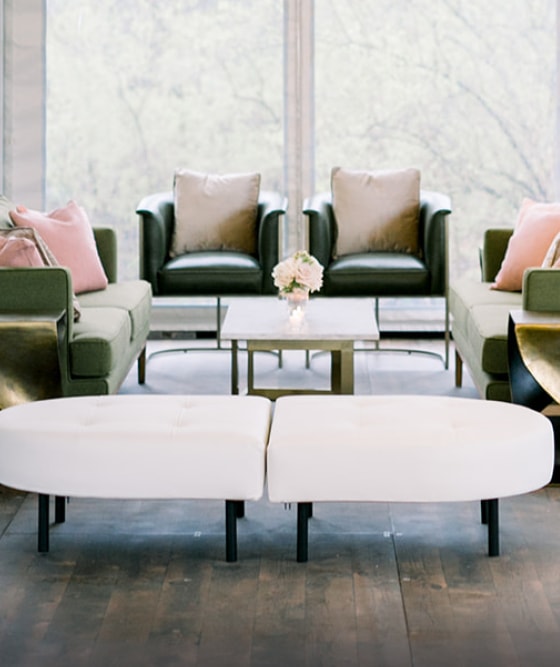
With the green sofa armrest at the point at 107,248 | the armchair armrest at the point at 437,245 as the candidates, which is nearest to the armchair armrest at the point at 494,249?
the armchair armrest at the point at 437,245

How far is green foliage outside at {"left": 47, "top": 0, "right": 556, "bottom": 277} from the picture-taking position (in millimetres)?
7281

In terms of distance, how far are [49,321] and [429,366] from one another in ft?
8.31

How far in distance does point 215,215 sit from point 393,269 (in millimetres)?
1088

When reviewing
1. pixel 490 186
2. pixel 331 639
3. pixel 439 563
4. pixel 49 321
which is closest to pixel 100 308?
pixel 49 321

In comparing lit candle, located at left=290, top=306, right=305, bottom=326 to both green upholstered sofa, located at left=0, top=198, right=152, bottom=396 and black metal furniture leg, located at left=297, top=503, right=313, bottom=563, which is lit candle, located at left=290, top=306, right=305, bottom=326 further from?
black metal furniture leg, located at left=297, top=503, right=313, bottom=563

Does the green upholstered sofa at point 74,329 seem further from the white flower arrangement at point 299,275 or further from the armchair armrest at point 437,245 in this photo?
the armchair armrest at point 437,245

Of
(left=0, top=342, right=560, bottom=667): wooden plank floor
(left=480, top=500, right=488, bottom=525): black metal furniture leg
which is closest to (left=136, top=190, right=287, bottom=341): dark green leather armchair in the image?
(left=0, top=342, right=560, bottom=667): wooden plank floor

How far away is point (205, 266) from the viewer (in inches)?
249

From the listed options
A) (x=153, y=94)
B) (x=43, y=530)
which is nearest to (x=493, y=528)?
(x=43, y=530)

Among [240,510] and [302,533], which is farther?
[240,510]

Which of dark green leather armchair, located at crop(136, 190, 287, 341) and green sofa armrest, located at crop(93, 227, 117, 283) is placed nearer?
green sofa armrest, located at crop(93, 227, 117, 283)

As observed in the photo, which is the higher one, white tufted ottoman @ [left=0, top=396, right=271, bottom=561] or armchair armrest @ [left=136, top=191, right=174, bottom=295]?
armchair armrest @ [left=136, top=191, right=174, bottom=295]

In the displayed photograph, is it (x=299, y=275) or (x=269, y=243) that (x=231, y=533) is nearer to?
(x=299, y=275)

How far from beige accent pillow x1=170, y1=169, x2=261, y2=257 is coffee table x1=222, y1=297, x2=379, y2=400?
1.17m
